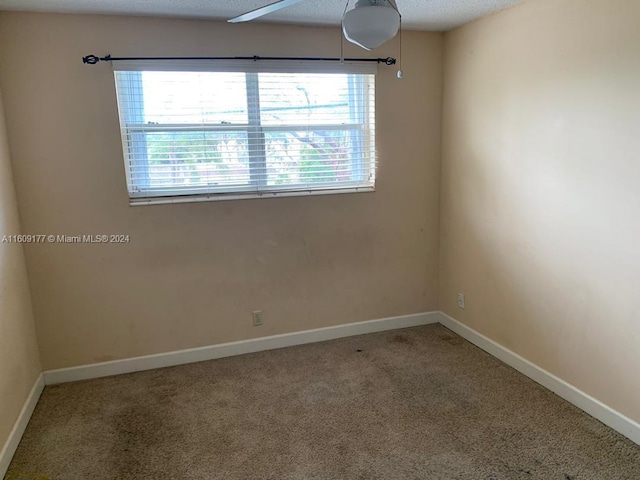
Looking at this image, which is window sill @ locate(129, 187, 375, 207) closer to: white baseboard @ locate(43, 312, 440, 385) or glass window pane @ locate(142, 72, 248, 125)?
glass window pane @ locate(142, 72, 248, 125)

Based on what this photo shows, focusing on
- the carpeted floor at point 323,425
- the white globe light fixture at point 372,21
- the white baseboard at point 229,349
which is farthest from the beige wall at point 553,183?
the white globe light fixture at point 372,21

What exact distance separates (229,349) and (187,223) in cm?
100

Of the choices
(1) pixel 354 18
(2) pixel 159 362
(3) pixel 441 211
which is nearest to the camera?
(1) pixel 354 18

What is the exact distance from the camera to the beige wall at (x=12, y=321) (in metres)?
2.21

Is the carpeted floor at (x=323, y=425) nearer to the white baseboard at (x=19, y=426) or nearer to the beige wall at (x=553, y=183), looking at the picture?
the white baseboard at (x=19, y=426)

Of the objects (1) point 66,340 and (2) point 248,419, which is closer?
(2) point 248,419

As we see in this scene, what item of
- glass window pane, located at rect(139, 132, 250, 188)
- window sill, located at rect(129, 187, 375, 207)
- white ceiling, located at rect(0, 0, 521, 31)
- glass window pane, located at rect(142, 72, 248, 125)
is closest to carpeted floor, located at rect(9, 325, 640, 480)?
window sill, located at rect(129, 187, 375, 207)

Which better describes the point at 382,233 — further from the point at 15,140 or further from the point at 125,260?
the point at 15,140

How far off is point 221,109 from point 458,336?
8.26 feet

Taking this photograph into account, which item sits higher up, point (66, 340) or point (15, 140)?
point (15, 140)

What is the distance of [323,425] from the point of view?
235cm

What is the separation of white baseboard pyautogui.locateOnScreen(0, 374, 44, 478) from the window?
1324 mm

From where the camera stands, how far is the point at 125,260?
290cm

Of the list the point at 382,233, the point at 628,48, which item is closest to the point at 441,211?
the point at 382,233
